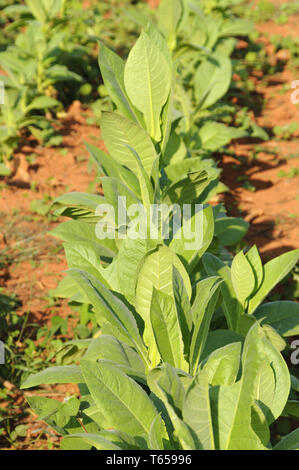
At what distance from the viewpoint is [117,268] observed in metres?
2.00

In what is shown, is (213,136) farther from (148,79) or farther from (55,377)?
(55,377)

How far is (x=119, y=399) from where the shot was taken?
4.71 ft

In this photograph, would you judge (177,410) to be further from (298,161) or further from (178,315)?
(298,161)

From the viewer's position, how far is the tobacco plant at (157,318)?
4.41 ft

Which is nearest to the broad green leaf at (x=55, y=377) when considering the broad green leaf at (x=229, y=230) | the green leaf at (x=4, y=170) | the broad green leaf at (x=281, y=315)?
the broad green leaf at (x=281, y=315)

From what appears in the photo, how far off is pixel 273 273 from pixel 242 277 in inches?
6.0

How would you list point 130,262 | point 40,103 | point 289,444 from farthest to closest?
point 40,103
point 130,262
point 289,444

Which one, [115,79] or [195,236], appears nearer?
[195,236]

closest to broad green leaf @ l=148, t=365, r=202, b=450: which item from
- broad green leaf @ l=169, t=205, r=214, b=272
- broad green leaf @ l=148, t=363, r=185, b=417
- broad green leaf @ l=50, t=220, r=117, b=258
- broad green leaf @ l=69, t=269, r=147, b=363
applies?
broad green leaf @ l=148, t=363, r=185, b=417

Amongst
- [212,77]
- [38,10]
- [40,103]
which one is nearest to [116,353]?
[212,77]

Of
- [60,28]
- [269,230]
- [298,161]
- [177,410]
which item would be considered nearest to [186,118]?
[269,230]

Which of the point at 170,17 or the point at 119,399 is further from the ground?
the point at 170,17

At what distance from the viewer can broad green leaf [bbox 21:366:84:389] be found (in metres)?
1.76

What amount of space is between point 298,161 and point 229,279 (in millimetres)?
2747
